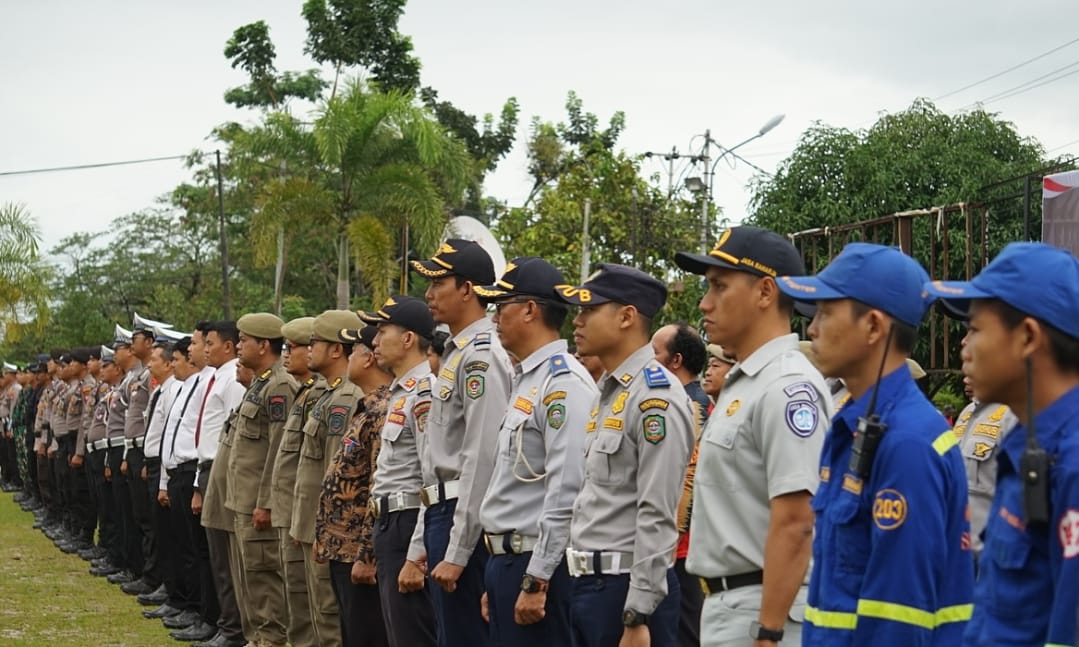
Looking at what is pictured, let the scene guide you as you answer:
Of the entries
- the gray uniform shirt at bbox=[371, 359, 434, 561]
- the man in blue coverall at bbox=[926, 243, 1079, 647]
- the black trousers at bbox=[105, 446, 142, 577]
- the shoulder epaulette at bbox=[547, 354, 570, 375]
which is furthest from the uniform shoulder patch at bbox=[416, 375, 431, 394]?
the black trousers at bbox=[105, 446, 142, 577]

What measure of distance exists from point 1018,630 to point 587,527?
2.20 meters

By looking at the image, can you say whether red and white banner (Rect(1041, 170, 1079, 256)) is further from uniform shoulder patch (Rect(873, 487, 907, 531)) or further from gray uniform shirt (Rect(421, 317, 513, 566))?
uniform shoulder patch (Rect(873, 487, 907, 531))

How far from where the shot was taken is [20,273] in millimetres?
28219

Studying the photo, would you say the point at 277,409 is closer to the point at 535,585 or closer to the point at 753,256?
the point at 535,585

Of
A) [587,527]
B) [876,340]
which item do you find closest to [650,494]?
[587,527]

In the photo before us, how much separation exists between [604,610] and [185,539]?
712 cm

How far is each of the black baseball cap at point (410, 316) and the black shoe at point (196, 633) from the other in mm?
4432

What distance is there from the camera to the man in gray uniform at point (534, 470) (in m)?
5.12

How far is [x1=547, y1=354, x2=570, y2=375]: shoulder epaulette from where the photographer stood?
17.8 feet

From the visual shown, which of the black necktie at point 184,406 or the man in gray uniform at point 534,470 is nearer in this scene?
the man in gray uniform at point 534,470

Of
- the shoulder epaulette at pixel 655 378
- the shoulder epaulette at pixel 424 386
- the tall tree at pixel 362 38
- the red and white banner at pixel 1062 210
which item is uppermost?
the tall tree at pixel 362 38

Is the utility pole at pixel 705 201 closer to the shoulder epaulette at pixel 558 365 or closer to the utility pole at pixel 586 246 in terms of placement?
the utility pole at pixel 586 246

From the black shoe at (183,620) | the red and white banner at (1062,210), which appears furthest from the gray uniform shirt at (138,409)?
the red and white banner at (1062,210)

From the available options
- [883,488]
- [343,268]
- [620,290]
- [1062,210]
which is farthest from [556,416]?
[343,268]
